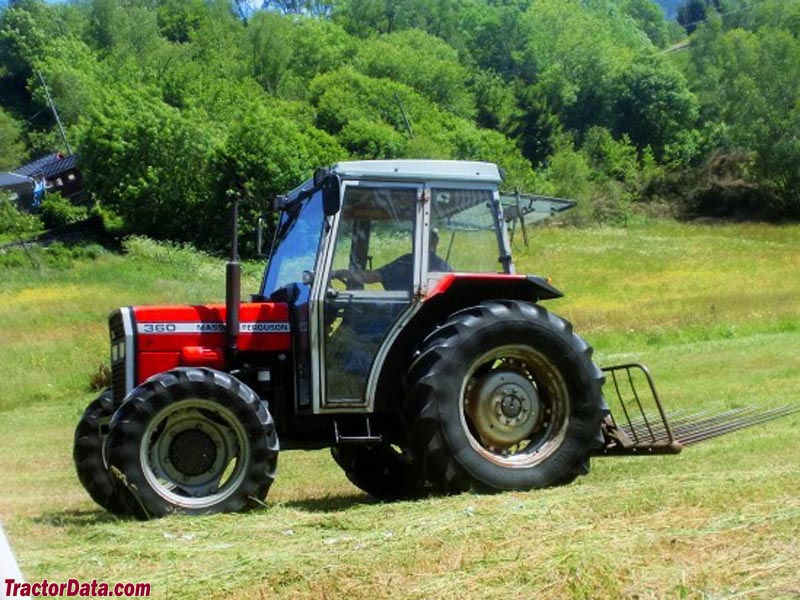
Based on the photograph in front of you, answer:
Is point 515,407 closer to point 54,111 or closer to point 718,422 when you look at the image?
point 718,422

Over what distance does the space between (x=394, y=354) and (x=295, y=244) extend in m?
1.15

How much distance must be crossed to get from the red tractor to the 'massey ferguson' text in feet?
7.84

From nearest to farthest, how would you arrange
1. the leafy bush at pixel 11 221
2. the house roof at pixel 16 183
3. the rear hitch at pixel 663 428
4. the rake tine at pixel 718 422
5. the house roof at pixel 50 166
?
the rear hitch at pixel 663 428
the rake tine at pixel 718 422
the leafy bush at pixel 11 221
the house roof at pixel 16 183
the house roof at pixel 50 166

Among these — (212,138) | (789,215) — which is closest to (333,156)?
(212,138)

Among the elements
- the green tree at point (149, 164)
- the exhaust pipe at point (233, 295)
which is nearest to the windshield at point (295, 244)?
the exhaust pipe at point (233, 295)

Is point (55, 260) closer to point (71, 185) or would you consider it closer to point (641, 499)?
point (71, 185)

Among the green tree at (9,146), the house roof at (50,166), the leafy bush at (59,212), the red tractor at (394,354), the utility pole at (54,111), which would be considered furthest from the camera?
the utility pole at (54,111)

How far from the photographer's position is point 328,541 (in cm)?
665

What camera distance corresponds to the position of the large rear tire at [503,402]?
8.53 meters

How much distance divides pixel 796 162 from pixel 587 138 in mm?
25834

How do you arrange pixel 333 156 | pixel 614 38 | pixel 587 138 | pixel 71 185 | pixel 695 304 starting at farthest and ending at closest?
1. pixel 614 38
2. pixel 587 138
3. pixel 71 185
4. pixel 333 156
5. pixel 695 304

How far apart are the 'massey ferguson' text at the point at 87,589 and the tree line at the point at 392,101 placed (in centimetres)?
3877

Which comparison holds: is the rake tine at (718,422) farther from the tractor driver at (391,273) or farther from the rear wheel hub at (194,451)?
the rear wheel hub at (194,451)

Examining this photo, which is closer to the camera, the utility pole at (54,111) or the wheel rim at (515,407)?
the wheel rim at (515,407)
